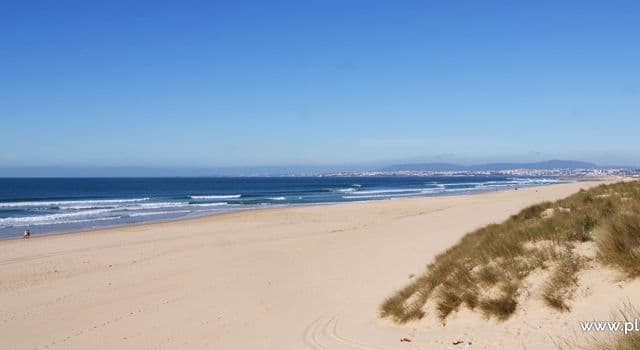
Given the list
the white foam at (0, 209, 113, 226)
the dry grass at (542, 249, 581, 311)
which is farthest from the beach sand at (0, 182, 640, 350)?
the white foam at (0, 209, 113, 226)

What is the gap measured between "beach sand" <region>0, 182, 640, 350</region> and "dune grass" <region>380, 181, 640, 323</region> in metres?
0.20

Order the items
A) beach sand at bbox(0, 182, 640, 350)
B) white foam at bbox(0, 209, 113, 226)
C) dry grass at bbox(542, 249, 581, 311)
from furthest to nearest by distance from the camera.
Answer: white foam at bbox(0, 209, 113, 226) → beach sand at bbox(0, 182, 640, 350) → dry grass at bbox(542, 249, 581, 311)

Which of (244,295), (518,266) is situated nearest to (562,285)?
(518,266)

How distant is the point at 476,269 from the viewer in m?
7.67

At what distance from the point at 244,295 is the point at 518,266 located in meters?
5.98

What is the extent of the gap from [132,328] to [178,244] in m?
12.4

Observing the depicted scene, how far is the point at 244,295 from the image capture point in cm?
1098

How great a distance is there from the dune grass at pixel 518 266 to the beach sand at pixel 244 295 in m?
0.20

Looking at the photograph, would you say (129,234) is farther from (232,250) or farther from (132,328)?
(132,328)

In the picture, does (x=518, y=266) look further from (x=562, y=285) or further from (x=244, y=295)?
(x=244, y=295)

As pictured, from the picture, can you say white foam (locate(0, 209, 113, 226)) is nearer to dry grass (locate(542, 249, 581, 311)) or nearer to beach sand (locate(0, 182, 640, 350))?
beach sand (locate(0, 182, 640, 350))

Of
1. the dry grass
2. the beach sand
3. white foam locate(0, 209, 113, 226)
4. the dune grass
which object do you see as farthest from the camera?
white foam locate(0, 209, 113, 226)

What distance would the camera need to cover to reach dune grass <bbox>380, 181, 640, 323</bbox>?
19.5ft

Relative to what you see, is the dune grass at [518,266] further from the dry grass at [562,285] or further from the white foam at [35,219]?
the white foam at [35,219]
